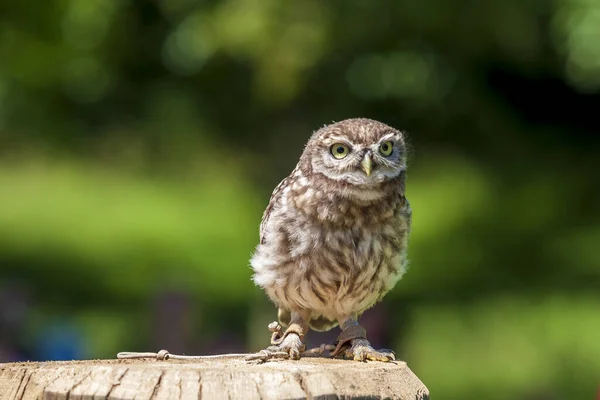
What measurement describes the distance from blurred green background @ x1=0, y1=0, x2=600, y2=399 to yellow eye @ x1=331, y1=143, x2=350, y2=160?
235 centimetres

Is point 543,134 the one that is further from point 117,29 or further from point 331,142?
point 331,142

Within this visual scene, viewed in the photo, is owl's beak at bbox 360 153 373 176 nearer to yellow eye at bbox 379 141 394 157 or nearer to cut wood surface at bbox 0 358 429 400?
yellow eye at bbox 379 141 394 157

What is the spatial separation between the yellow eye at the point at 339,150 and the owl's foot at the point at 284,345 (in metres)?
0.63

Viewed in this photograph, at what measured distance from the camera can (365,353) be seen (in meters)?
3.27

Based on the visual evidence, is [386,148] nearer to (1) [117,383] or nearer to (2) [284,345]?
(2) [284,345]

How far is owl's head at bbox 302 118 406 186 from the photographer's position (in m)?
3.54

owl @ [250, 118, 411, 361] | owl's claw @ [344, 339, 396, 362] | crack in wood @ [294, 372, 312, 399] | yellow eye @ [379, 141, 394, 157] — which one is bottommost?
crack in wood @ [294, 372, 312, 399]

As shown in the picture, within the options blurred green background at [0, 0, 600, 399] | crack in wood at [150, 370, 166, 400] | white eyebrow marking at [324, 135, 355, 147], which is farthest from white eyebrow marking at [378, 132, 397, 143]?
blurred green background at [0, 0, 600, 399]

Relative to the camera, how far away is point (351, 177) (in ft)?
11.8

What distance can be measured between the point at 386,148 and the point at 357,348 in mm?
730

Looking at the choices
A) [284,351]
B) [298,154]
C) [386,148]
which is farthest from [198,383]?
[298,154]

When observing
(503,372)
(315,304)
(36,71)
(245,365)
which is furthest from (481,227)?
(245,365)

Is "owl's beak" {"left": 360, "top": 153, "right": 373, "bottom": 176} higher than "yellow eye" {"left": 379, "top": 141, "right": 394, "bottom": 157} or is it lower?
lower

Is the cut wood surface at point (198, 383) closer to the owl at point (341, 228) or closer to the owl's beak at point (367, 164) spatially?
the owl at point (341, 228)
